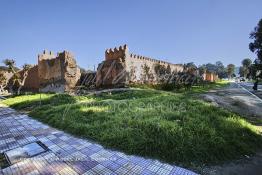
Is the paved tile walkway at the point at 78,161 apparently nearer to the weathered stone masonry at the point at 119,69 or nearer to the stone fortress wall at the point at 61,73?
the weathered stone masonry at the point at 119,69

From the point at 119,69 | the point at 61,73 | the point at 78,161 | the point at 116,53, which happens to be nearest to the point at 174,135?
the point at 78,161

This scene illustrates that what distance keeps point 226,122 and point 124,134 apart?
3526mm

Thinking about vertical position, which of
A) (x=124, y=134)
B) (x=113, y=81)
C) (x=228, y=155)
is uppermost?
(x=113, y=81)

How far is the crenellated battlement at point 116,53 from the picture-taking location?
742 inches

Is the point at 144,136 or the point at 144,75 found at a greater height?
the point at 144,75

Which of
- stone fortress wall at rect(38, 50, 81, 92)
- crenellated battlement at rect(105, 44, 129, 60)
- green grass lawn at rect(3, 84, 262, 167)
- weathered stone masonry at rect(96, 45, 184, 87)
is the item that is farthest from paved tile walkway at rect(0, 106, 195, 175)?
stone fortress wall at rect(38, 50, 81, 92)

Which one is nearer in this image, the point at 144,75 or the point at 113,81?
the point at 113,81

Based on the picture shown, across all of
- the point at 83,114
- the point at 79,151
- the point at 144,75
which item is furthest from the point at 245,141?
the point at 144,75

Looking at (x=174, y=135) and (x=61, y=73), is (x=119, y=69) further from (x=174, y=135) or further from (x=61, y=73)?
(x=174, y=135)

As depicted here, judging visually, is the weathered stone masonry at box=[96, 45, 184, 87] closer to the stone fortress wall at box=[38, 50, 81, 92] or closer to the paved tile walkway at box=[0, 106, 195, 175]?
the stone fortress wall at box=[38, 50, 81, 92]

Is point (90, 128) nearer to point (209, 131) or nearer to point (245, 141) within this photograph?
point (209, 131)

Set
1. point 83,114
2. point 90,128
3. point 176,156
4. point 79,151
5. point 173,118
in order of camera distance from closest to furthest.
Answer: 1. point 176,156
2. point 79,151
3. point 90,128
4. point 173,118
5. point 83,114

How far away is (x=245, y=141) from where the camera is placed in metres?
5.25

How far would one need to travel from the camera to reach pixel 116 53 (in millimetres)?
19406
